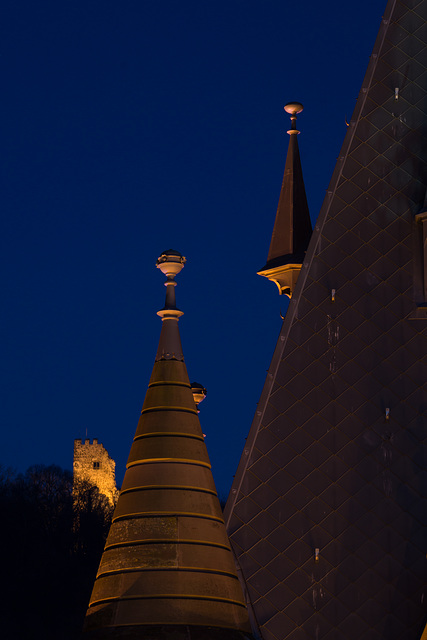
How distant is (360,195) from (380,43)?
2346 millimetres

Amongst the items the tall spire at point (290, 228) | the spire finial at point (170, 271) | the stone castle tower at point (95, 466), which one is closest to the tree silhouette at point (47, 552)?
the stone castle tower at point (95, 466)

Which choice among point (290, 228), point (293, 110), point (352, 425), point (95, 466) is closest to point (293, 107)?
point (293, 110)

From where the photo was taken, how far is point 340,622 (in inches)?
549

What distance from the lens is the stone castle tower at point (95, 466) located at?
94375 millimetres

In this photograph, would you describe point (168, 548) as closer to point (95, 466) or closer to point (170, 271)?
point (170, 271)

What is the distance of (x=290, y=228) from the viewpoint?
1816cm

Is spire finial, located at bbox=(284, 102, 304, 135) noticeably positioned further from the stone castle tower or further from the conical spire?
the stone castle tower

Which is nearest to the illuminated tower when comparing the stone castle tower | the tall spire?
the tall spire

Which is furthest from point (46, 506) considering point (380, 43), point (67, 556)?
point (380, 43)

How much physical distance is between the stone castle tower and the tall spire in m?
76.8

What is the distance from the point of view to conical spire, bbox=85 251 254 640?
11.0 m

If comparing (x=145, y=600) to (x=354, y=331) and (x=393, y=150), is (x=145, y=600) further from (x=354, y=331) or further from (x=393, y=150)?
(x=393, y=150)

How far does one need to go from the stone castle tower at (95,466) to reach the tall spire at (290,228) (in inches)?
3024

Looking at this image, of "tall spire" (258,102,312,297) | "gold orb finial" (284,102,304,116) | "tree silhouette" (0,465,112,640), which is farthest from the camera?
"tree silhouette" (0,465,112,640)
